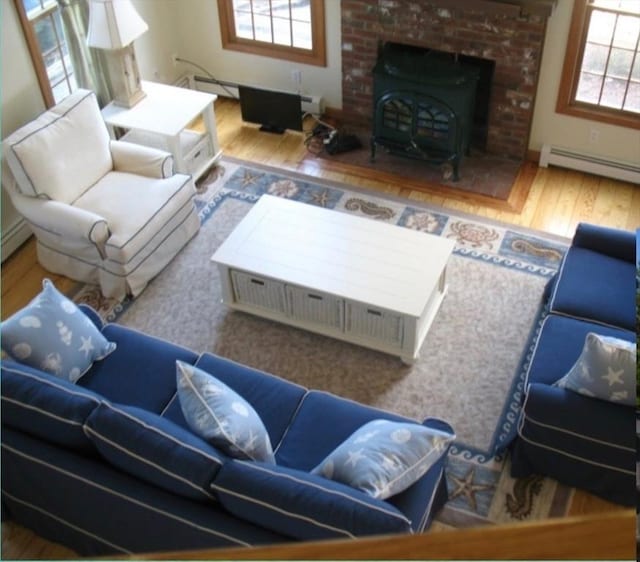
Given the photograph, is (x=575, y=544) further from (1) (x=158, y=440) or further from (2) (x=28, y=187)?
(2) (x=28, y=187)

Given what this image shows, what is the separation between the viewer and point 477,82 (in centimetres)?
491

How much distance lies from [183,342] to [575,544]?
3.54 meters

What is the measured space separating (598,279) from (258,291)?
1626 millimetres

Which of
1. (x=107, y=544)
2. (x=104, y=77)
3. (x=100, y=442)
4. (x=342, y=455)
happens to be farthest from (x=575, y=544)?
(x=104, y=77)

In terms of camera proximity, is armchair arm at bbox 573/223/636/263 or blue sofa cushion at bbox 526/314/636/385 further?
armchair arm at bbox 573/223/636/263

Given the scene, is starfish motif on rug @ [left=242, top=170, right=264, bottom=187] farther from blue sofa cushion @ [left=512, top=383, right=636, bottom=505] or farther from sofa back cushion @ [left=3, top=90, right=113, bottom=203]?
blue sofa cushion @ [left=512, top=383, right=636, bottom=505]

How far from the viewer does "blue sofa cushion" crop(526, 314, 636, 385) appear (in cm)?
323

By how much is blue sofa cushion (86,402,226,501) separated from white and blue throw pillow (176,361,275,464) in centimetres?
5

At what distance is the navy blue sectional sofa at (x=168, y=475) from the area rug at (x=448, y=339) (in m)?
0.38

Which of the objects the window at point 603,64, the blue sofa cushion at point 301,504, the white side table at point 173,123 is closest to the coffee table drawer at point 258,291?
the white side table at point 173,123

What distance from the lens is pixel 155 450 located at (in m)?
2.57

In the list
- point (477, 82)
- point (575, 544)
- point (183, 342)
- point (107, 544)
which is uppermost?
point (575, 544)

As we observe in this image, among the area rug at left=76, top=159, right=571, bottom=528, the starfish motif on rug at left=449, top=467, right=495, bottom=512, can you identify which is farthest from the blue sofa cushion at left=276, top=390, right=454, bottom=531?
the area rug at left=76, top=159, right=571, bottom=528

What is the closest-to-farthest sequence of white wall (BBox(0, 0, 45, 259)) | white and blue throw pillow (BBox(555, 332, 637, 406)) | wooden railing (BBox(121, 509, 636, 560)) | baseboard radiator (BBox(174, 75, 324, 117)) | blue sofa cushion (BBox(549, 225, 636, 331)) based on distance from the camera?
wooden railing (BBox(121, 509, 636, 560))
white and blue throw pillow (BBox(555, 332, 637, 406))
blue sofa cushion (BBox(549, 225, 636, 331))
white wall (BBox(0, 0, 45, 259))
baseboard radiator (BBox(174, 75, 324, 117))
